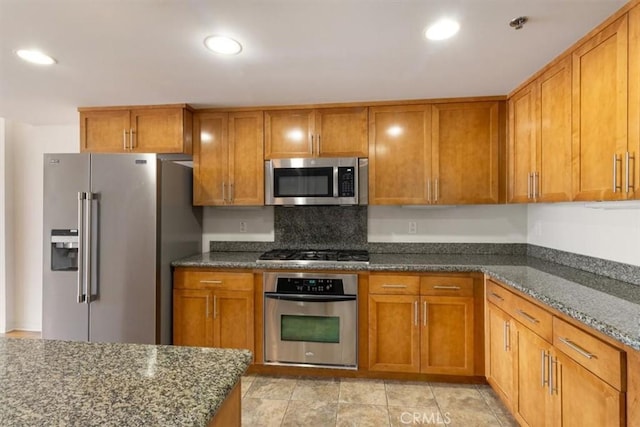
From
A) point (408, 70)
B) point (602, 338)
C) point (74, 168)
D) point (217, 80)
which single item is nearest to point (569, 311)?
point (602, 338)

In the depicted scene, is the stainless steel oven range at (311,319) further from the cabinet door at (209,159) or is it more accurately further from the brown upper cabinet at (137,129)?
the brown upper cabinet at (137,129)

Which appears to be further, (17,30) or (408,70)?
(408,70)

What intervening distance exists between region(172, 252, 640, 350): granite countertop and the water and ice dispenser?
0.72 metres

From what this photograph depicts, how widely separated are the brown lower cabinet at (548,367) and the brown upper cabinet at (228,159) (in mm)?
2036

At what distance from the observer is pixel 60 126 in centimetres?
340

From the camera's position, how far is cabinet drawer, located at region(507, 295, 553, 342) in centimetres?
153

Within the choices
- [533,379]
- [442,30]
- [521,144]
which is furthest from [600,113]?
[533,379]

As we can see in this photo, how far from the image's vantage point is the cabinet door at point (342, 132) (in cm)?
271

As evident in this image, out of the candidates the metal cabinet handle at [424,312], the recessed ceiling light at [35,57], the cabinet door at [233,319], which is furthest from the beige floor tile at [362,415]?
the recessed ceiling light at [35,57]

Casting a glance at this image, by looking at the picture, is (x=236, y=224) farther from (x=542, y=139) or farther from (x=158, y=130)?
(x=542, y=139)

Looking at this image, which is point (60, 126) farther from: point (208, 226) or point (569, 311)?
point (569, 311)

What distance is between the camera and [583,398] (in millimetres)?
1283

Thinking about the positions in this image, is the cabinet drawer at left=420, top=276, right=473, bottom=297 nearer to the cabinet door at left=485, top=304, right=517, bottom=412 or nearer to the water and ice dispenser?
the cabinet door at left=485, top=304, right=517, bottom=412

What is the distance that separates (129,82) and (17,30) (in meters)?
0.66
